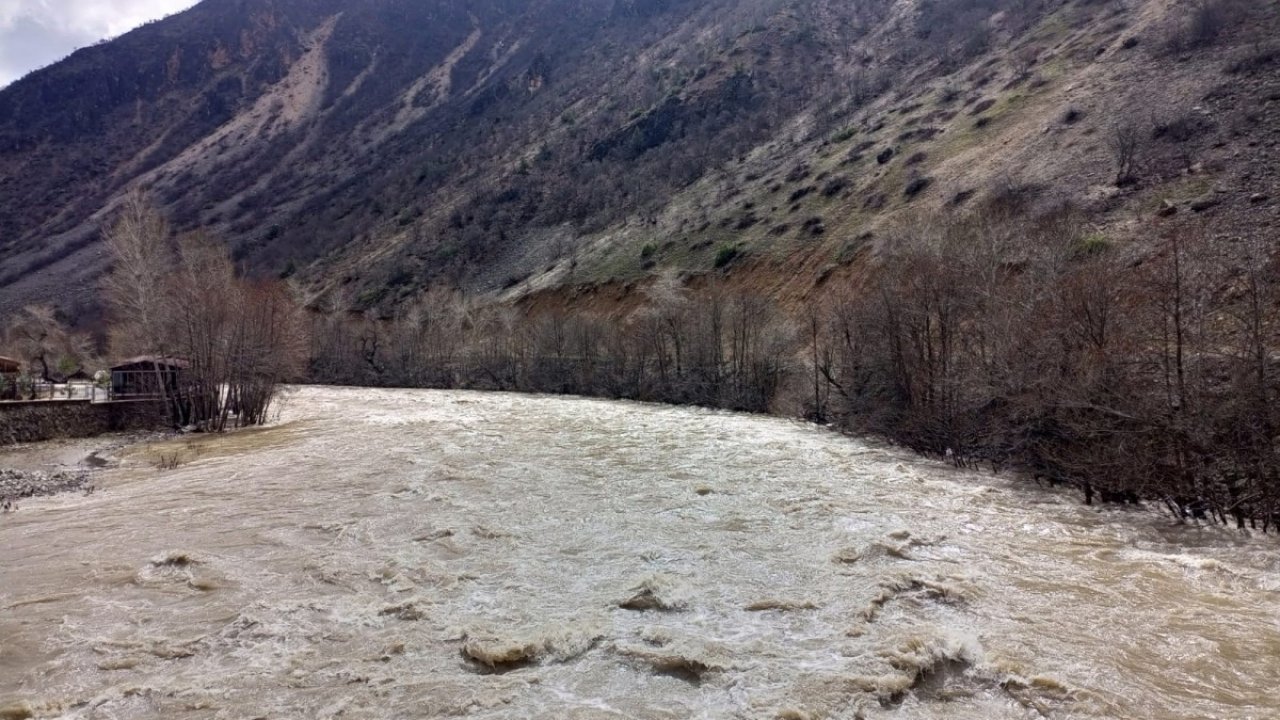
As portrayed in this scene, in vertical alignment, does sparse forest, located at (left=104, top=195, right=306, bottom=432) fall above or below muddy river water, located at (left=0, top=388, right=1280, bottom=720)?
above

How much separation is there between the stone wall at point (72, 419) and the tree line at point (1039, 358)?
2193 centimetres

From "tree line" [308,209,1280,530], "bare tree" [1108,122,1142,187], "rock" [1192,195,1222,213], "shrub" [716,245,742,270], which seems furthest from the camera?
"shrub" [716,245,742,270]

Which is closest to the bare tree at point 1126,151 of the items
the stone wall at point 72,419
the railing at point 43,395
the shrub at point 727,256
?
the shrub at point 727,256

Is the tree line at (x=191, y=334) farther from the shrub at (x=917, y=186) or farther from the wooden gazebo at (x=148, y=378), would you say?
the shrub at (x=917, y=186)

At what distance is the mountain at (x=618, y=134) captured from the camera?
33.3m

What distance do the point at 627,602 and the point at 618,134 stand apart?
256 ft

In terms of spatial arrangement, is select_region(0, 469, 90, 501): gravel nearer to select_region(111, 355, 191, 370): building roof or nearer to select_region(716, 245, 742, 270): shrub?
select_region(111, 355, 191, 370): building roof

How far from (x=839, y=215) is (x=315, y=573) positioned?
126ft

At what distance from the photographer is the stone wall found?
2358 centimetres

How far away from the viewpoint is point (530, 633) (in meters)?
7.57

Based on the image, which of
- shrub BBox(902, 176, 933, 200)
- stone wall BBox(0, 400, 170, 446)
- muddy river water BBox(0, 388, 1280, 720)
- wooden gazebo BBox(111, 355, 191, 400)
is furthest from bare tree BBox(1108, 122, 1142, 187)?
stone wall BBox(0, 400, 170, 446)

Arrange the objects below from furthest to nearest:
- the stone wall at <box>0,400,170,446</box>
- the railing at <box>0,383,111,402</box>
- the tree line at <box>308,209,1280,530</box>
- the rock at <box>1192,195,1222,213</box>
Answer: the railing at <box>0,383,111,402</box> → the rock at <box>1192,195,1222,213</box> → the stone wall at <box>0,400,170,446</box> → the tree line at <box>308,209,1280,530</box>

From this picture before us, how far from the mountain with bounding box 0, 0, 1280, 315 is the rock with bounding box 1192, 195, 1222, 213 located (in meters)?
0.12

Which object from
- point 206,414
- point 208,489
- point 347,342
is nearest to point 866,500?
point 208,489
